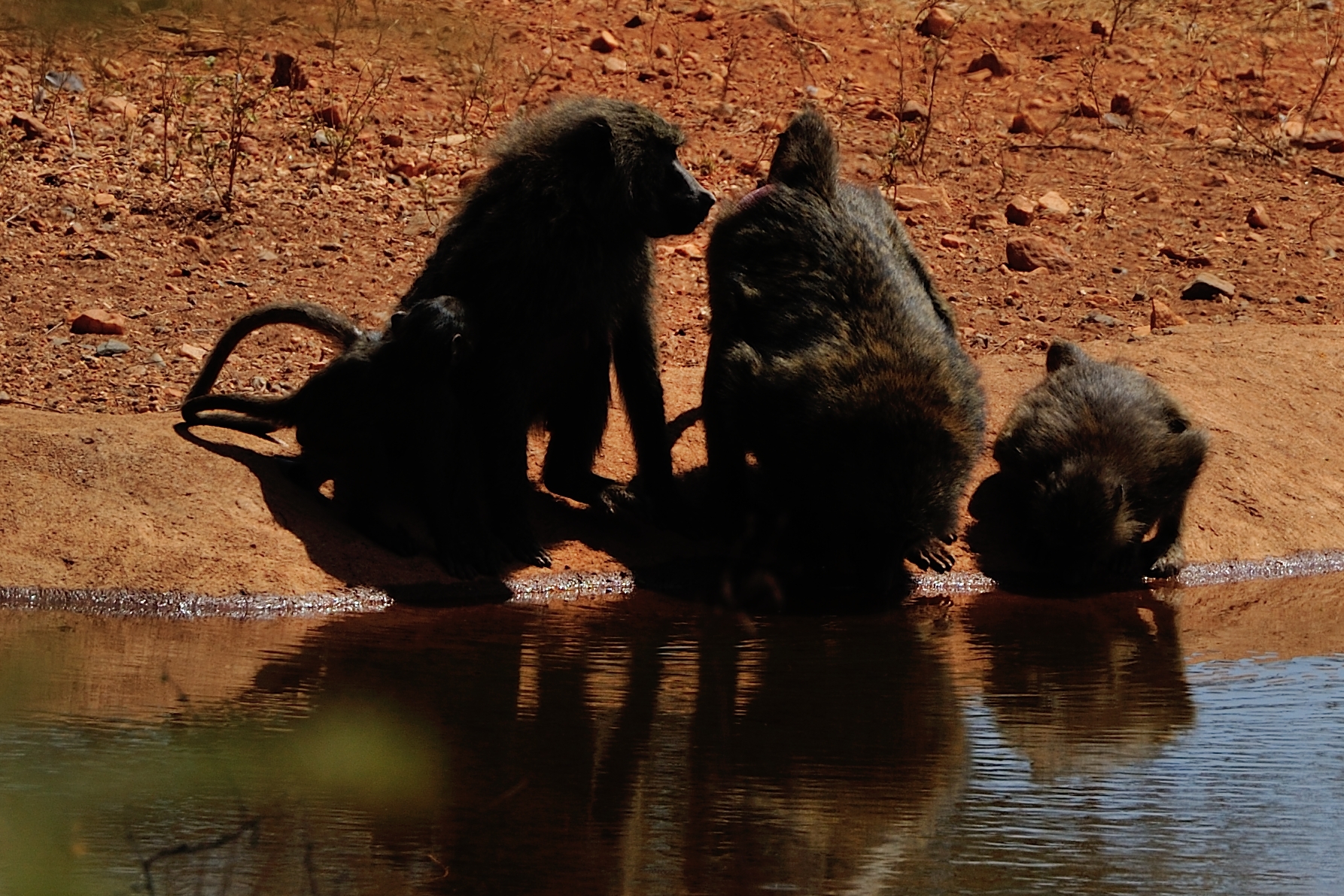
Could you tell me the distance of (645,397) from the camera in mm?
6977

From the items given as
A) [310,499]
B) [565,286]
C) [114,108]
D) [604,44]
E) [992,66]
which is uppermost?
[992,66]

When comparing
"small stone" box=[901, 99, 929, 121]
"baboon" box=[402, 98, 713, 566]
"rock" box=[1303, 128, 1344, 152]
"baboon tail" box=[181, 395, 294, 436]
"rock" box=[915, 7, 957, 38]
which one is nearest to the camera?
"baboon" box=[402, 98, 713, 566]

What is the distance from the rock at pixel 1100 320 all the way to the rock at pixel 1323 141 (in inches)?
150

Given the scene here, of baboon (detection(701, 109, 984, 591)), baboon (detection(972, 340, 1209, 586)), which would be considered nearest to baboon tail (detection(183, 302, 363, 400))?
baboon (detection(701, 109, 984, 591))

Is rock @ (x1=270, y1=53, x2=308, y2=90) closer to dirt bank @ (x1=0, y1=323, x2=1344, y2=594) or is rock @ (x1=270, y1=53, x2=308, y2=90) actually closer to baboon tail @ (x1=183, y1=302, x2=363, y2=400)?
dirt bank @ (x1=0, y1=323, x2=1344, y2=594)

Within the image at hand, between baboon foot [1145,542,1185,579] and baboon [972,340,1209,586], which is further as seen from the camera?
baboon foot [1145,542,1185,579]

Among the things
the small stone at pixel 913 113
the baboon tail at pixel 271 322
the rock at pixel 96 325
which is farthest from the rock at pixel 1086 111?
the baboon tail at pixel 271 322

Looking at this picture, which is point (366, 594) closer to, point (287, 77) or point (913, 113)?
point (287, 77)

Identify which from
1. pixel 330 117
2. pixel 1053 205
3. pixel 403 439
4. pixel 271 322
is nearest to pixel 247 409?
pixel 271 322

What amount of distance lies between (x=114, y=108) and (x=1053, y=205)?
5.99 m

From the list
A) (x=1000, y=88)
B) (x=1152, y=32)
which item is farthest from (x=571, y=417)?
(x=1152, y=32)

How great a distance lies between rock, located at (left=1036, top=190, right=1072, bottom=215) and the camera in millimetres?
11312

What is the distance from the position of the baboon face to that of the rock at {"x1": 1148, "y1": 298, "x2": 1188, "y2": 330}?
12.8ft

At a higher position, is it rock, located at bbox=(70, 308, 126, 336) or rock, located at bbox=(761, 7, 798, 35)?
rock, located at bbox=(761, 7, 798, 35)
